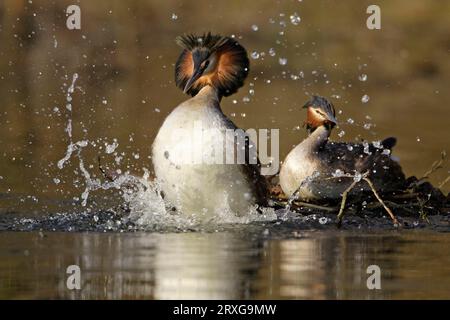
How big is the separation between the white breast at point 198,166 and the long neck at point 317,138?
1.89 metres

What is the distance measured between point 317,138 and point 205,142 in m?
2.56

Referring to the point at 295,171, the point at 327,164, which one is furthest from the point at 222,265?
the point at 327,164

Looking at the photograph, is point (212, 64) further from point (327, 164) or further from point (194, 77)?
point (327, 164)

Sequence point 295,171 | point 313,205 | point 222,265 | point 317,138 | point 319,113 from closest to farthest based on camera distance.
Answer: point 222,265 → point 313,205 → point 295,171 → point 317,138 → point 319,113

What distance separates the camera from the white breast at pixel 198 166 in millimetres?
9672

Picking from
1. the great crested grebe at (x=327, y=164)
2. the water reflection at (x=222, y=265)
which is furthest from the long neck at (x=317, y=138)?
the water reflection at (x=222, y=265)

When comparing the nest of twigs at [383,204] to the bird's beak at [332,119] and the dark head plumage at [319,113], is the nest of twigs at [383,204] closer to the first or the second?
the bird's beak at [332,119]

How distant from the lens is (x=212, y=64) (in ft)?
33.6

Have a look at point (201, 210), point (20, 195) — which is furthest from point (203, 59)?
point (20, 195)

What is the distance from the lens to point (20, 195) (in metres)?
12.1
